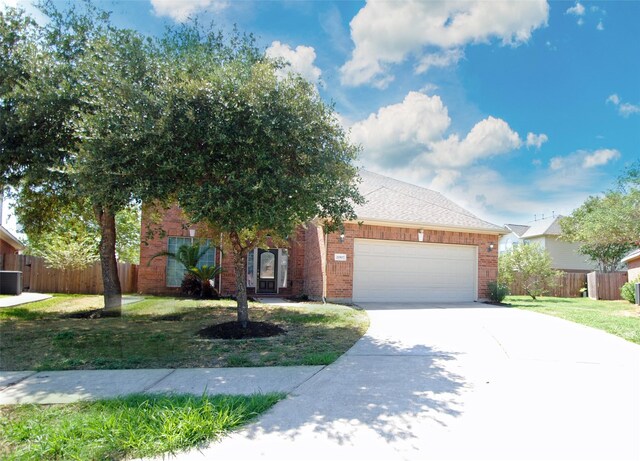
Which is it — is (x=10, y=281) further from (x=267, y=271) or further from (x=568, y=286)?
(x=568, y=286)

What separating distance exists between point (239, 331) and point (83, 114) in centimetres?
455

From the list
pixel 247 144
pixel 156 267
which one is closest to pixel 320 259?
pixel 156 267

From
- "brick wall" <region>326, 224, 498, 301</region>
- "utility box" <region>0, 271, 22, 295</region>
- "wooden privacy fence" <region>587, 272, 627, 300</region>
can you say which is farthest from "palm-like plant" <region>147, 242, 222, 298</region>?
"wooden privacy fence" <region>587, 272, 627, 300</region>

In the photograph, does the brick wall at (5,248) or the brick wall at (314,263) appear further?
the brick wall at (5,248)

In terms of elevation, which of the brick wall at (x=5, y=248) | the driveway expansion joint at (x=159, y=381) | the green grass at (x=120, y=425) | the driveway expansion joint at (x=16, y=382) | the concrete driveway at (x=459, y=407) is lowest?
the driveway expansion joint at (x=16, y=382)

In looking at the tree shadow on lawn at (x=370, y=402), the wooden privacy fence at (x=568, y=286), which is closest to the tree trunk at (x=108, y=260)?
the tree shadow on lawn at (x=370, y=402)

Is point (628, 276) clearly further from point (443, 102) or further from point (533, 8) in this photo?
point (533, 8)

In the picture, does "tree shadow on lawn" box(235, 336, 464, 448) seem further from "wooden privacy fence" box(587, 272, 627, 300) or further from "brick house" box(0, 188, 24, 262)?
"brick house" box(0, 188, 24, 262)

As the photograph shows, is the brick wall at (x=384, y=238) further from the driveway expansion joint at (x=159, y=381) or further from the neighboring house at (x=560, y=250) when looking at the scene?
the neighboring house at (x=560, y=250)

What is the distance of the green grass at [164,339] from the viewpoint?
5.59 meters

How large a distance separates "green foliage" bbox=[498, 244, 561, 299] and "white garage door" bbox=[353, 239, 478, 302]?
4919 millimetres

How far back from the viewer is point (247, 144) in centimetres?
632

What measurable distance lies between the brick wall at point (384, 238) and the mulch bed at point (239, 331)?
16.4ft

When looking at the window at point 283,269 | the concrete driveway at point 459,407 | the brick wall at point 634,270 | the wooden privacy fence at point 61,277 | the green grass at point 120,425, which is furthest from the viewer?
the brick wall at point 634,270
